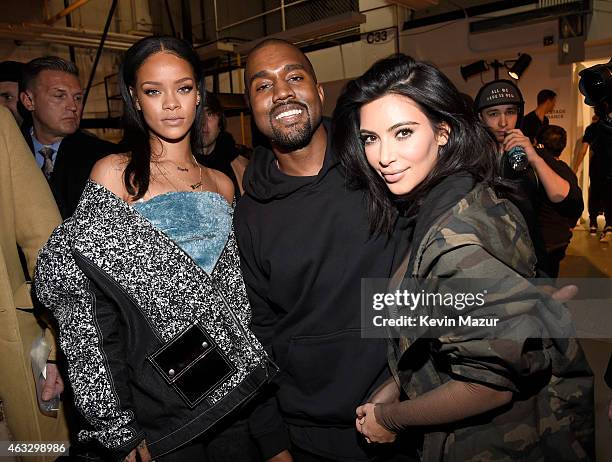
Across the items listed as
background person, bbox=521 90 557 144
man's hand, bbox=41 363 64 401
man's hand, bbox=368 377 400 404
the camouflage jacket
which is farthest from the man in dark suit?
background person, bbox=521 90 557 144

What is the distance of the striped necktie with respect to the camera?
2.55m

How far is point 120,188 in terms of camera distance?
4.71 feet

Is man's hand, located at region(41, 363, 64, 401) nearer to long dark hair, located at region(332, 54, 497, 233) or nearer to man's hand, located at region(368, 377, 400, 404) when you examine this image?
man's hand, located at region(368, 377, 400, 404)

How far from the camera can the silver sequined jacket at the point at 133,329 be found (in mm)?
1348

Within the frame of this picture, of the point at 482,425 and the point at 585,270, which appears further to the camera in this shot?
the point at 585,270

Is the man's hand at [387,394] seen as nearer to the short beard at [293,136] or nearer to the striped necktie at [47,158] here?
the short beard at [293,136]

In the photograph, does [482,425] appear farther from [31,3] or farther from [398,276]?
[31,3]

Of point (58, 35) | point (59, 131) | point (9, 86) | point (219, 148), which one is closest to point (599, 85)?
point (219, 148)

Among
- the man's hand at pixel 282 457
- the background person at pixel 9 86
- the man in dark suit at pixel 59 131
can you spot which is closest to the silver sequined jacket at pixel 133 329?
the man's hand at pixel 282 457

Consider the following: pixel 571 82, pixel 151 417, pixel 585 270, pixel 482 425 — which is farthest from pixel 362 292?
pixel 571 82

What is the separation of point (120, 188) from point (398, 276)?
2.84 feet

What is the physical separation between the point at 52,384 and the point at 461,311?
5.28 feet

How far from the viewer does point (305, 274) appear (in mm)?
1581

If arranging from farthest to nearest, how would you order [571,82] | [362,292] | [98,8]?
[98,8] < [571,82] < [362,292]
